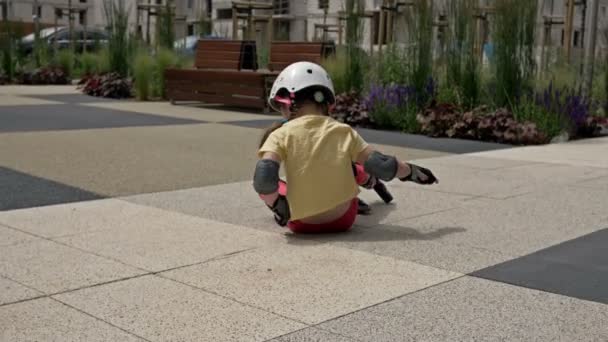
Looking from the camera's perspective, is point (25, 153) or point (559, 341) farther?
point (25, 153)

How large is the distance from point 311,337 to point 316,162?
1901mm

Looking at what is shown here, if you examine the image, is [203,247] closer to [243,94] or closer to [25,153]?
[25,153]

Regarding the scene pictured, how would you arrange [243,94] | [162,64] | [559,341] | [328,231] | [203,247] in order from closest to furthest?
[559,341], [203,247], [328,231], [243,94], [162,64]

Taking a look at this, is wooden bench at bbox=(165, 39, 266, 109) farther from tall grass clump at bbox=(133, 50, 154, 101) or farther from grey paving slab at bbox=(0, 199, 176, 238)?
grey paving slab at bbox=(0, 199, 176, 238)

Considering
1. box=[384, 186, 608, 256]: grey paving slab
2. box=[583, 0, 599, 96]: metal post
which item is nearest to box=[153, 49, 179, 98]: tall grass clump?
box=[583, 0, 599, 96]: metal post

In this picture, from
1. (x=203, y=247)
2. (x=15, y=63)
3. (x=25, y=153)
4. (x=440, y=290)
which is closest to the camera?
(x=440, y=290)

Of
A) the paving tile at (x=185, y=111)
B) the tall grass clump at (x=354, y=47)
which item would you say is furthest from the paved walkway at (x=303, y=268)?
the tall grass clump at (x=354, y=47)

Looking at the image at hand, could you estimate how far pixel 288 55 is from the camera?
15086 millimetres

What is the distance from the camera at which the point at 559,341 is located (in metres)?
3.32

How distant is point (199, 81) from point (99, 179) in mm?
8189

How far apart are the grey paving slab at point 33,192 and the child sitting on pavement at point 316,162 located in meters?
1.79

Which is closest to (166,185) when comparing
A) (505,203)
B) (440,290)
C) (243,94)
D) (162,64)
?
(505,203)

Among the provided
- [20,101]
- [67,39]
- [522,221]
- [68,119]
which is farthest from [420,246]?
[67,39]

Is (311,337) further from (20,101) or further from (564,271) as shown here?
(20,101)
